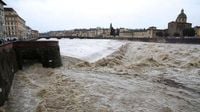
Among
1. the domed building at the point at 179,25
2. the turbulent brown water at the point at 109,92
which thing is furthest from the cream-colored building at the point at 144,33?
the turbulent brown water at the point at 109,92

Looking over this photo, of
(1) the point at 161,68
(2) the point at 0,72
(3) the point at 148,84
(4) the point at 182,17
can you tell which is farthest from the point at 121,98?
(4) the point at 182,17

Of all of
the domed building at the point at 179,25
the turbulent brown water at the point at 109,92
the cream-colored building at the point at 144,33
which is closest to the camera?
the turbulent brown water at the point at 109,92

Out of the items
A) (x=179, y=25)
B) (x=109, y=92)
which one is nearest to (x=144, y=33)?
(x=179, y=25)

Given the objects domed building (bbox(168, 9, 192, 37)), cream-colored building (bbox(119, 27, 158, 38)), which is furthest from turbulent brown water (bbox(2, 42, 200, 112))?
cream-colored building (bbox(119, 27, 158, 38))

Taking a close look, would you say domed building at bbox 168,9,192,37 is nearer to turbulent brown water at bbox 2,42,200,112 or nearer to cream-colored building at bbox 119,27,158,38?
cream-colored building at bbox 119,27,158,38

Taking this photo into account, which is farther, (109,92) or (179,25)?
(179,25)

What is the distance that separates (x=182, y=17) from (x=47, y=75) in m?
115

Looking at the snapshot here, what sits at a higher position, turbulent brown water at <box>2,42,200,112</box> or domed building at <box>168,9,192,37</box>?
domed building at <box>168,9,192,37</box>

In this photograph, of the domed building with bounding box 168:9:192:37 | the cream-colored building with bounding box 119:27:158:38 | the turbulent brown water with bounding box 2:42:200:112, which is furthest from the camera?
the cream-colored building with bounding box 119:27:158:38

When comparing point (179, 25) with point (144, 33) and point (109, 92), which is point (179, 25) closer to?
point (144, 33)

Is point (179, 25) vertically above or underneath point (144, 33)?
above

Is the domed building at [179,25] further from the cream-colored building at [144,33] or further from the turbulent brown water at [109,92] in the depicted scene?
the turbulent brown water at [109,92]

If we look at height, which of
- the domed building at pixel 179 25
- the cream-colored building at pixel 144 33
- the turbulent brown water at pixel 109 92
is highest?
the domed building at pixel 179 25

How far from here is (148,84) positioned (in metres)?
14.5
